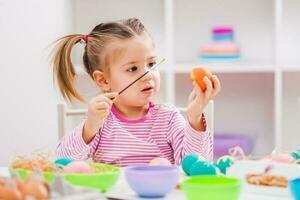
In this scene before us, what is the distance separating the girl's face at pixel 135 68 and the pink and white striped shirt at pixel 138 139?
63 mm

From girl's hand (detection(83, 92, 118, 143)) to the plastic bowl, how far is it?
43cm

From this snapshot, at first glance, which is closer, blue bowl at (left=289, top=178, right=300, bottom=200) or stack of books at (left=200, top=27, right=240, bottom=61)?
blue bowl at (left=289, top=178, right=300, bottom=200)

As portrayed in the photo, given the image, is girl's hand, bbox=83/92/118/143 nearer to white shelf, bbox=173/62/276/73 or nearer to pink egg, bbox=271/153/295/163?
pink egg, bbox=271/153/295/163

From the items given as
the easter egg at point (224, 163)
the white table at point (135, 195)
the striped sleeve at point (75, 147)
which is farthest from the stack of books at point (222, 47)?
the white table at point (135, 195)

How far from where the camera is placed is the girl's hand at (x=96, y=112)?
1.35 metres

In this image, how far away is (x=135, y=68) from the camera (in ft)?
5.23

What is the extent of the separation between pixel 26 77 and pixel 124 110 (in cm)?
74

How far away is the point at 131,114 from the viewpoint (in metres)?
1.65


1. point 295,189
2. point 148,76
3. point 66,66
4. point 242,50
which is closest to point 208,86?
point 148,76

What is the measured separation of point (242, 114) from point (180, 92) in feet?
1.11

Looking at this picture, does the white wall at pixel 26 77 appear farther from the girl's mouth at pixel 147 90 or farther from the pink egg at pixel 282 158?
the pink egg at pixel 282 158

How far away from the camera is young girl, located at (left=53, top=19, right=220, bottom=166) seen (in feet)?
4.93

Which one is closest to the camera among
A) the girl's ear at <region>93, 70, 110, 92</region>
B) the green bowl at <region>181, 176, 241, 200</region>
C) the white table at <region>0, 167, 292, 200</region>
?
the green bowl at <region>181, 176, 241, 200</region>

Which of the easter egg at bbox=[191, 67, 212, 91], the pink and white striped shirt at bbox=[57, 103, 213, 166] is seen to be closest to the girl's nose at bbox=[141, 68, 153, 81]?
the pink and white striped shirt at bbox=[57, 103, 213, 166]
